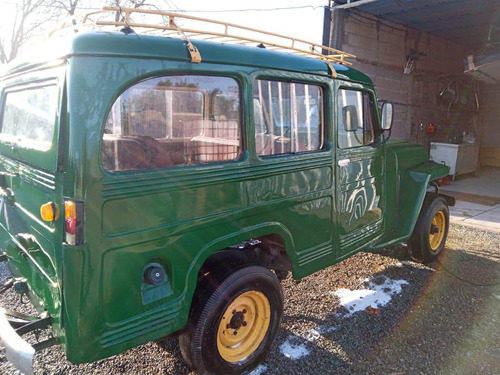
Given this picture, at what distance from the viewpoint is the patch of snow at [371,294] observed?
140 inches

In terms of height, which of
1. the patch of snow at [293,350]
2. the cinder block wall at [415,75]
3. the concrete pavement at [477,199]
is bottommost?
the patch of snow at [293,350]

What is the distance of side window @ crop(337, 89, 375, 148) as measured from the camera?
3.24 m

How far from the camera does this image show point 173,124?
232 centimetres

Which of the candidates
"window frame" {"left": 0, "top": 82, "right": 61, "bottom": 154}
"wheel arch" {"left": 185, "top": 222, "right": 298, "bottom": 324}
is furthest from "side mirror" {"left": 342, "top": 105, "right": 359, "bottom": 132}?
"window frame" {"left": 0, "top": 82, "right": 61, "bottom": 154}

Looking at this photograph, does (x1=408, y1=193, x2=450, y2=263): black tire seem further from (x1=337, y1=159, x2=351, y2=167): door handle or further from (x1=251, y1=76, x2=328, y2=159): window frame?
(x1=251, y1=76, x2=328, y2=159): window frame

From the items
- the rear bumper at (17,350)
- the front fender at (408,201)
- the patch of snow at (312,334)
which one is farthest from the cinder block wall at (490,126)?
the rear bumper at (17,350)

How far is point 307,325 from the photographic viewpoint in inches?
126

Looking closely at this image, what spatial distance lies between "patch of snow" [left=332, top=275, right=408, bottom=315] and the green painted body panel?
818 mm

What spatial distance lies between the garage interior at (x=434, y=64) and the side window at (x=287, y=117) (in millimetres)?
5591

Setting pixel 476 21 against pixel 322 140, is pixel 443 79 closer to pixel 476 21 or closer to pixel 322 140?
pixel 476 21

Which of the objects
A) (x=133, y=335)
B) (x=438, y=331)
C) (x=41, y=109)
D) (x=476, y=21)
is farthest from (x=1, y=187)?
(x=476, y=21)

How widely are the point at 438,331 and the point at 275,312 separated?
4.84ft

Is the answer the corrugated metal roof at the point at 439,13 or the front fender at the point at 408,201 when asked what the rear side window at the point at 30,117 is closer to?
the front fender at the point at 408,201

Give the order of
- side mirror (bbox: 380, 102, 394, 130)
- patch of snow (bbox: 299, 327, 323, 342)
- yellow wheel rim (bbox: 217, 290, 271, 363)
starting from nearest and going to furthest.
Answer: yellow wheel rim (bbox: 217, 290, 271, 363)
patch of snow (bbox: 299, 327, 323, 342)
side mirror (bbox: 380, 102, 394, 130)
